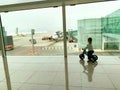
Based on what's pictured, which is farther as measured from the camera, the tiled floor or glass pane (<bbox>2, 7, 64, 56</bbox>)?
the tiled floor

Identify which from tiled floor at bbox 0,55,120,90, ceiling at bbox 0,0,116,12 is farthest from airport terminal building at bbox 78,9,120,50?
ceiling at bbox 0,0,116,12

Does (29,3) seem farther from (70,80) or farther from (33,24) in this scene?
(33,24)

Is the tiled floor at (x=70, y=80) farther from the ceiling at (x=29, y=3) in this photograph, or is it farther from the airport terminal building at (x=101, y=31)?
the airport terminal building at (x=101, y=31)

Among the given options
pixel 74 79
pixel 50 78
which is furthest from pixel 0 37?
pixel 74 79

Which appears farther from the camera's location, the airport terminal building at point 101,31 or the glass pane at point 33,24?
the airport terminal building at point 101,31

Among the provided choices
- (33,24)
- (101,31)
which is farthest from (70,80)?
(101,31)

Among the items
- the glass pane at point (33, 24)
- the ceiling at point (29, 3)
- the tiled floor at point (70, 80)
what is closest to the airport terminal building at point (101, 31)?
the glass pane at point (33, 24)

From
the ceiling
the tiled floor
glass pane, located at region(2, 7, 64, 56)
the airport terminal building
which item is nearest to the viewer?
the ceiling

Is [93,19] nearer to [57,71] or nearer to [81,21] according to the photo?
[81,21]

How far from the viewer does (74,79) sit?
9.89ft

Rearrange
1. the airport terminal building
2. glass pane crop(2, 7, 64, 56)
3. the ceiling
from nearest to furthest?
the ceiling < glass pane crop(2, 7, 64, 56) < the airport terminal building

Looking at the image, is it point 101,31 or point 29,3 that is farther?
point 101,31

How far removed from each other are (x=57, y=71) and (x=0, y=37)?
78.9 inches

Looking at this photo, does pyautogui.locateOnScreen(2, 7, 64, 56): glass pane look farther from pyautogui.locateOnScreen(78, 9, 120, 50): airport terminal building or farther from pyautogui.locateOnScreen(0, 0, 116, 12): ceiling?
pyautogui.locateOnScreen(78, 9, 120, 50): airport terminal building
